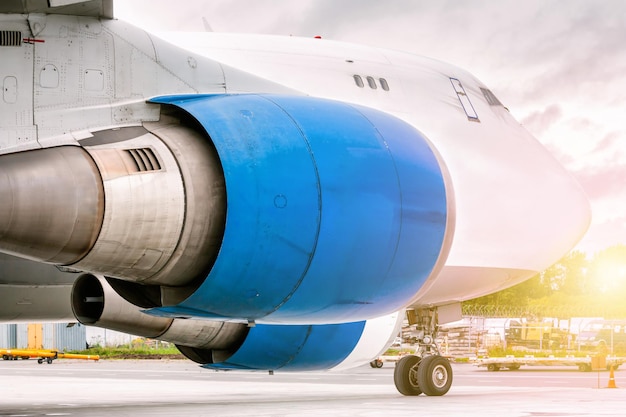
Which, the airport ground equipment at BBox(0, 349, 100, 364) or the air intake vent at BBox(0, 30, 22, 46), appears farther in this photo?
the airport ground equipment at BBox(0, 349, 100, 364)

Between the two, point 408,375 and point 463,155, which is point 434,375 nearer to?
point 408,375

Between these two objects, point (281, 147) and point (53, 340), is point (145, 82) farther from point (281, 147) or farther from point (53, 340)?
point (53, 340)

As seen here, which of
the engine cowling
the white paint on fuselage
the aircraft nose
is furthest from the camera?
the white paint on fuselage

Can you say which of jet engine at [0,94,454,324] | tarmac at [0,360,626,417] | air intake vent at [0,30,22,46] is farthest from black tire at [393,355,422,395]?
air intake vent at [0,30,22,46]

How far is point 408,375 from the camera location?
15172 mm

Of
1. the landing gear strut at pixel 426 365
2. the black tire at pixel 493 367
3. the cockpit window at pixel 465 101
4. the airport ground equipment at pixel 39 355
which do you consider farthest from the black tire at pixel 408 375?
the airport ground equipment at pixel 39 355

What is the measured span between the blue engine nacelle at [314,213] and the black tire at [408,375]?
6403 mm

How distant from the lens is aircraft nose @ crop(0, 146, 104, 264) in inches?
297

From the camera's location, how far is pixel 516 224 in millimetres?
12539

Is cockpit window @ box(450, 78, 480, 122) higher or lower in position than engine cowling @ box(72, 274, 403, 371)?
higher

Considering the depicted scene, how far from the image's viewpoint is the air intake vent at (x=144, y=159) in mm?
7973

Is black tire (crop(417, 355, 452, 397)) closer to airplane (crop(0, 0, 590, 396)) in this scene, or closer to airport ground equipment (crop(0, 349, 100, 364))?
airplane (crop(0, 0, 590, 396))

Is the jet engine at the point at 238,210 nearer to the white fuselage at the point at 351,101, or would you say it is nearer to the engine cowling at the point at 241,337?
the white fuselage at the point at 351,101

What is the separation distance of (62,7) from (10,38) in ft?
1.76
